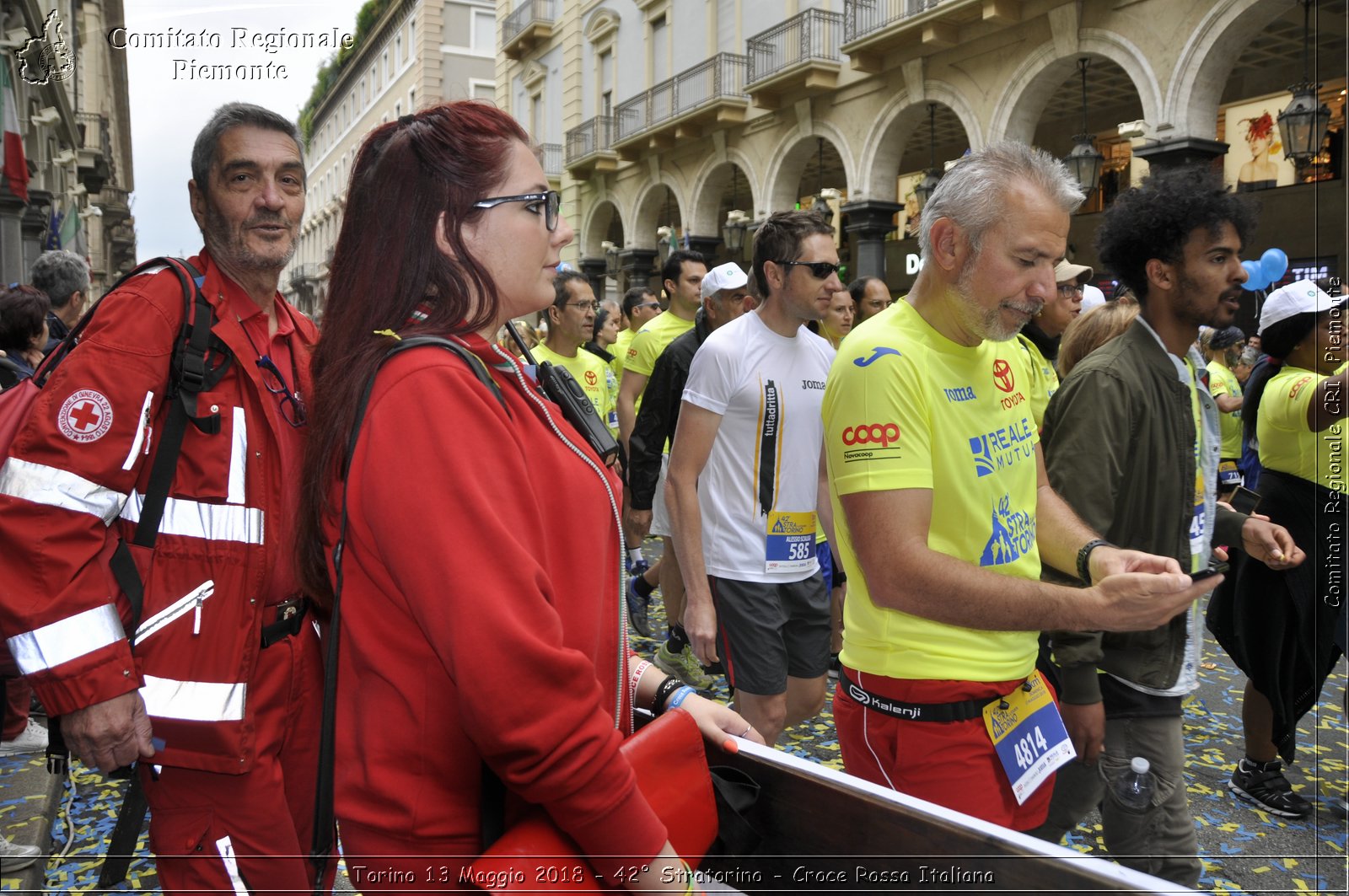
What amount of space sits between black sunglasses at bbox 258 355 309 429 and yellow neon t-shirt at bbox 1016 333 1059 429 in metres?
3.81

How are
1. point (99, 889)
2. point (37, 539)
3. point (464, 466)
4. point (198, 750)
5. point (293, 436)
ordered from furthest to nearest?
point (99, 889), point (293, 436), point (198, 750), point (37, 539), point (464, 466)

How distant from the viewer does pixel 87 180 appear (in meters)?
26.1

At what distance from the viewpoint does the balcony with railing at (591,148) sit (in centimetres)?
2708

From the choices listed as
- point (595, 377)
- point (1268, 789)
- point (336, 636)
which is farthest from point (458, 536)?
point (595, 377)

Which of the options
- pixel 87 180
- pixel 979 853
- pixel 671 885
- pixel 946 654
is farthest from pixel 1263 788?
pixel 87 180

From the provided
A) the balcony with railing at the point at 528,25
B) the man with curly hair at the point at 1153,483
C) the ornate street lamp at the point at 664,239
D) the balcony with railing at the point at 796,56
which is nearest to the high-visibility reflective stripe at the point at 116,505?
the man with curly hair at the point at 1153,483

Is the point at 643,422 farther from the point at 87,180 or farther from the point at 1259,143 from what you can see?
the point at 87,180

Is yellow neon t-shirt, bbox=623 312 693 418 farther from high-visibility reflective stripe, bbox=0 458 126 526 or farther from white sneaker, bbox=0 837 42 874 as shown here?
high-visibility reflective stripe, bbox=0 458 126 526

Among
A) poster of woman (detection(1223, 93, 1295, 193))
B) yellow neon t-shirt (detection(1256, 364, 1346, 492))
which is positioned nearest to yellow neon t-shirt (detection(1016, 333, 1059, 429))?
yellow neon t-shirt (detection(1256, 364, 1346, 492))

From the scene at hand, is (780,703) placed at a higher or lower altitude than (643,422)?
lower

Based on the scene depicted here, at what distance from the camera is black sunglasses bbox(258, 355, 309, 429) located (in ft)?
7.97

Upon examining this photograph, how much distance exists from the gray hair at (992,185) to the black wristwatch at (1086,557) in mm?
773

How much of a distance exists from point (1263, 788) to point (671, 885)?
4175mm

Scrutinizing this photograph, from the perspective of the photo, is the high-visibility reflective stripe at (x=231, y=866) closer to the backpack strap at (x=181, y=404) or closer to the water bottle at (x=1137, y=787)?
the backpack strap at (x=181, y=404)
